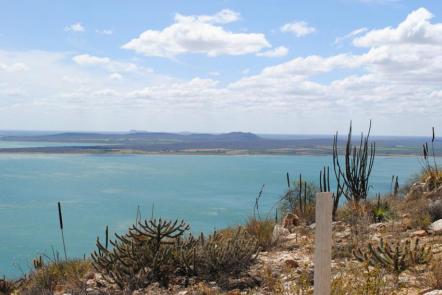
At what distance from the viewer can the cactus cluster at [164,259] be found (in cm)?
629

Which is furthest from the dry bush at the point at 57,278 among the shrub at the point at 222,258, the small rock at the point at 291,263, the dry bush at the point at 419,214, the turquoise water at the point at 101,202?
the turquoise water at the point at 101,202

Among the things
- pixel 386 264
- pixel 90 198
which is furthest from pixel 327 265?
pixel 90 198

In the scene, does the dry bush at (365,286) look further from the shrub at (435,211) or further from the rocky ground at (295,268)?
the shrub at (435,211)

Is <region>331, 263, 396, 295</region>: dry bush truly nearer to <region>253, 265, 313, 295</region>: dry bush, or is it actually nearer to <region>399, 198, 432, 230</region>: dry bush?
<region>253, 265, 313, 295</region>: dry bush

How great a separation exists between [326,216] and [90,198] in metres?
82.1

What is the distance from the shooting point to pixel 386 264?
571 cm

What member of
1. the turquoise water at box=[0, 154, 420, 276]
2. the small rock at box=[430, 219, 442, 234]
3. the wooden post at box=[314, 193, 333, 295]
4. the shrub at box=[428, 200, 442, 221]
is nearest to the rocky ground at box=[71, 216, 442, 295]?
the small rock at box=[430, 219, 442, 234]

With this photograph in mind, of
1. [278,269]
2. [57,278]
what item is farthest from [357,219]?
[57,278]

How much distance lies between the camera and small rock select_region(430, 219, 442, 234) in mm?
7899

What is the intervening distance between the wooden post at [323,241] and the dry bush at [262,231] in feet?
15.4

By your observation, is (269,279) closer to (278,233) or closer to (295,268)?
(295,268)

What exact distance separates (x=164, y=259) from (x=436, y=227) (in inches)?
175

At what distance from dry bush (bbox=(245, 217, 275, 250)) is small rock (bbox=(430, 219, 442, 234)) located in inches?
101

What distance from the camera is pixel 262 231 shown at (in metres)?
8.45
